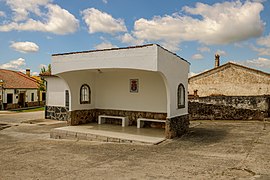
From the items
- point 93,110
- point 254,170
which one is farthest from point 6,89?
point 254,170

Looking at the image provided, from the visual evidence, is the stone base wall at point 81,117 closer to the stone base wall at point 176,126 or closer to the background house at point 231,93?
the stone base wall at point 176,126

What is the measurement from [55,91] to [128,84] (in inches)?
285

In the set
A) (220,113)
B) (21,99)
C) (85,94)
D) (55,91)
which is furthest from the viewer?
(21,99)

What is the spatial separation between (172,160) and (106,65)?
14.6ft

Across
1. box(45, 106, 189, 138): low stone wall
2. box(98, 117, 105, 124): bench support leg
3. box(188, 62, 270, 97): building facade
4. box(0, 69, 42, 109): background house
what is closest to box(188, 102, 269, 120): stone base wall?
box(188, 62, 270, 97): building facade

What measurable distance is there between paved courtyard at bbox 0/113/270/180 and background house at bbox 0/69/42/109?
19.9 metres

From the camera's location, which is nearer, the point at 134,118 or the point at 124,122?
the point at 124,122

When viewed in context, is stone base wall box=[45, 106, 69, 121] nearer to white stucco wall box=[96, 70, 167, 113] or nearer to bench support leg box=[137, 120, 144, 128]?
white stucco wall box=[96, 70, 167, 113]

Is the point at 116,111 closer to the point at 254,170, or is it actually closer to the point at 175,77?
the point at 175,77

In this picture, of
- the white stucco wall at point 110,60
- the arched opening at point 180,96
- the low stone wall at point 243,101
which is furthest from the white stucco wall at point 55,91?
the low stone wall at point 243,101

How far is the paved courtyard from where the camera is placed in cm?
540

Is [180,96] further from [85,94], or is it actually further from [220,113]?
[220,113]

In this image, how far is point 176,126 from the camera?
9898 mm

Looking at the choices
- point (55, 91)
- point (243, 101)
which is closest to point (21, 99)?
point (55, 91)
